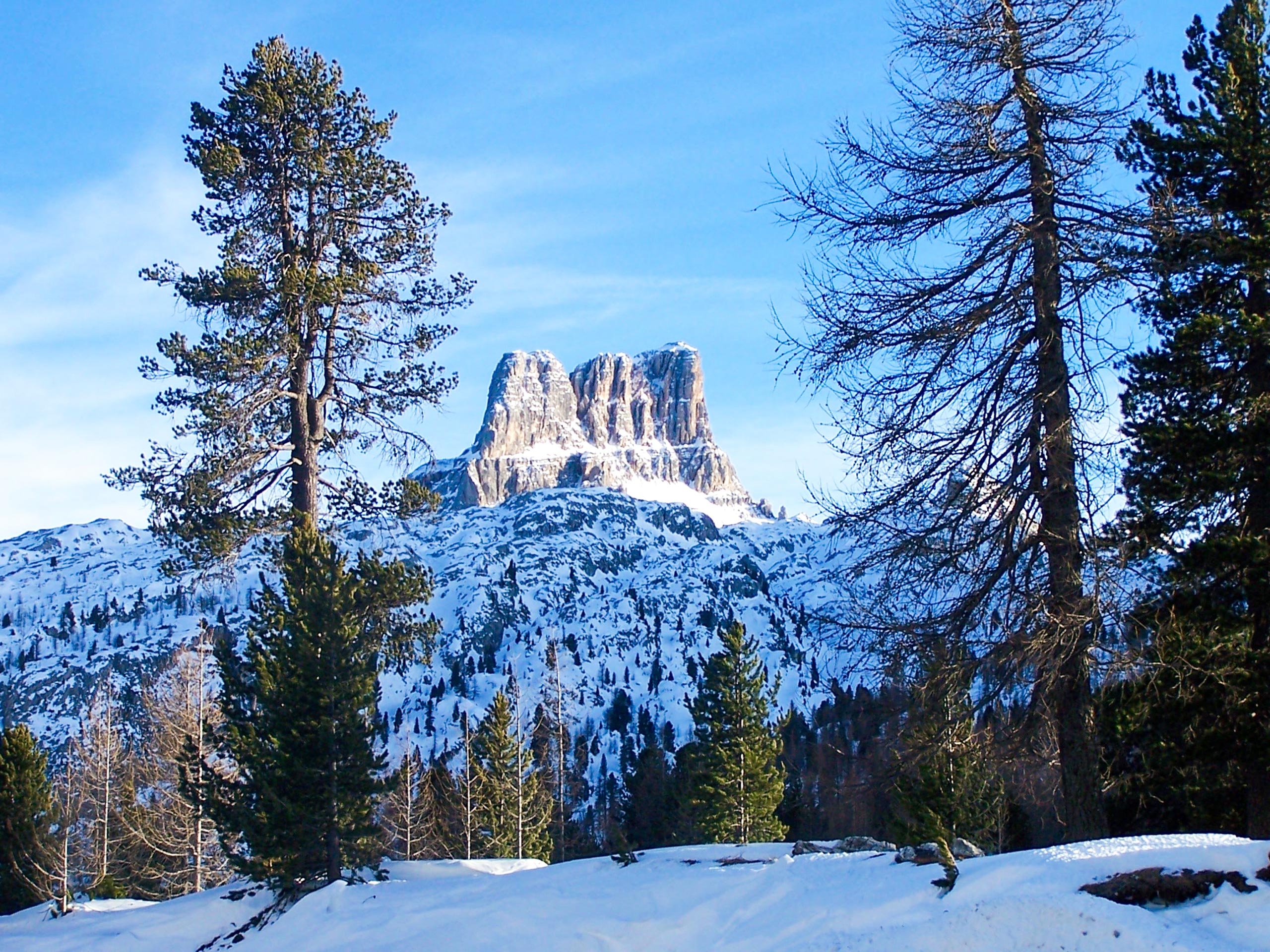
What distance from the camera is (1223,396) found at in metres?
11.8

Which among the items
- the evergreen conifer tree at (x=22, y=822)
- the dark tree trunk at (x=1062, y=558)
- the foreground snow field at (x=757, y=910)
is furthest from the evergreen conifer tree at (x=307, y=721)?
the evergreen conifer tree at (x=22, y=822)

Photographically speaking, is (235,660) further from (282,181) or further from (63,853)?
(63,853)

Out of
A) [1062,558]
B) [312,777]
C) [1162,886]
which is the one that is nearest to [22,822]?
[312,777]

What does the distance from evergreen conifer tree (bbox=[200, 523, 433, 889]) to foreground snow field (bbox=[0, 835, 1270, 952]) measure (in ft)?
4.26

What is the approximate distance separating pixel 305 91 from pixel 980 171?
1159 cm

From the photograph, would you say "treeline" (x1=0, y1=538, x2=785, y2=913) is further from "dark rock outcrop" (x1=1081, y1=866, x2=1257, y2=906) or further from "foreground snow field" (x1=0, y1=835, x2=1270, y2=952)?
"dark rock outcrop" (x1=1081, y1=866, x2=1257, y2=906)

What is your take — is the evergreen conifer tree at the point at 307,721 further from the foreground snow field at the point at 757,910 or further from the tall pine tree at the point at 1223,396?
the tall pine tree at the point at 1223,396

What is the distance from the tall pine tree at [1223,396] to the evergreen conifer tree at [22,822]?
31.0 meters

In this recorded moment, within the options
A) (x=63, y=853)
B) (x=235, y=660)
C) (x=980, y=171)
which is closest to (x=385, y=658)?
(x=235, y=660)

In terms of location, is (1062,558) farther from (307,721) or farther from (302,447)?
(302,447)

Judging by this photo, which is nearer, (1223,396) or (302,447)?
(1223,396)

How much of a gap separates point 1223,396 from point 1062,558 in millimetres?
4173

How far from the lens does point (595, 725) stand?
589ft

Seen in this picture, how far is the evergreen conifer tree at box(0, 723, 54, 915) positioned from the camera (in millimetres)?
29953
